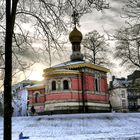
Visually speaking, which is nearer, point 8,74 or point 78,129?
point 8,74

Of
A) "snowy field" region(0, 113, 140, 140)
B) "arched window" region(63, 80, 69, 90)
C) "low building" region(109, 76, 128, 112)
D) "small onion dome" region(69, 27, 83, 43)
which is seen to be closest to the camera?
"snowy field" region(0, 113, 140, 140)

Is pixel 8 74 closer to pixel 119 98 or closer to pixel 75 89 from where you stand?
pixel 75 89

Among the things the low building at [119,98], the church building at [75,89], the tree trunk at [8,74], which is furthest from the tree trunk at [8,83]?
the low building at [119,98]

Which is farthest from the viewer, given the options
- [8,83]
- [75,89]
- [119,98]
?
[119,98]

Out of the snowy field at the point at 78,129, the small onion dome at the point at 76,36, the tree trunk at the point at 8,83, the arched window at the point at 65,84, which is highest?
the small onion dome at the point at 76,36

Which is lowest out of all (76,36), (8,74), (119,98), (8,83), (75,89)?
(8,83)

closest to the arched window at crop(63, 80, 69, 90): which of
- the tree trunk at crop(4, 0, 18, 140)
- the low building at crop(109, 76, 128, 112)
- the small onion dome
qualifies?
the small onion dome

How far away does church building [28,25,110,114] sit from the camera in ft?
117

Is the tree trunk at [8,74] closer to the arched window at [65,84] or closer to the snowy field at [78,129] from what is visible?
the snowy field at [78,129]

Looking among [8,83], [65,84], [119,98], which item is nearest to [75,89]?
[65,84]

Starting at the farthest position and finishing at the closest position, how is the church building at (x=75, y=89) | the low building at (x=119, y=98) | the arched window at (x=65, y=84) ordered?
the low building at (x=119, y=98) < the arched window at (x=65, y=84) < the church building at (x=75, y=89)

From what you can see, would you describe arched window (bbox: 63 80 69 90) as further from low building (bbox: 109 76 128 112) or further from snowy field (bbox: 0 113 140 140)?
low building (bbox: 109 76 128 112)

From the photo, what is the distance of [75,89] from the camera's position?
1431 inches

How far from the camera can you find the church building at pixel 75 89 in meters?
35.5
